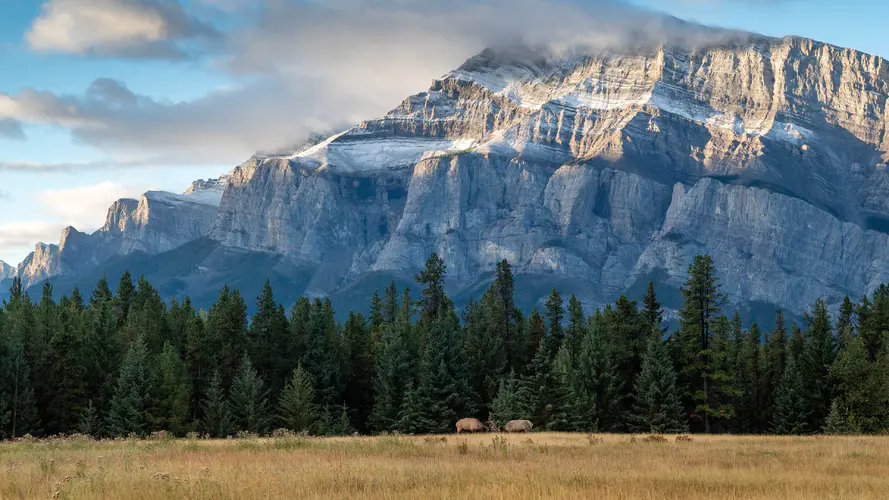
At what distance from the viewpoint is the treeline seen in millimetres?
77625

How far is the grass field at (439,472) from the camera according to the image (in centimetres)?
1891

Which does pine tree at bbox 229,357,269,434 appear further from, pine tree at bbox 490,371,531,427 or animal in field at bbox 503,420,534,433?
animal in field at bbox 503,420,534,433

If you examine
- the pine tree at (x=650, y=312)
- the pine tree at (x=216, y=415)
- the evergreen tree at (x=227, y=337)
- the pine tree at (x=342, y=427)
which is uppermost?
the pine tree at (x=650, y=312)

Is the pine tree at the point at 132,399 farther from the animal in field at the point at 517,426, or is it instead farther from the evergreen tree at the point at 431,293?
the evergreen tree at the point at 431,293

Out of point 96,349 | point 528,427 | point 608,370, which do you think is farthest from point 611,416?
point 96,349

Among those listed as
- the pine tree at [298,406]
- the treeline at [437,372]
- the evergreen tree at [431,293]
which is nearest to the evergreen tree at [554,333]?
the treeline at [437,372]

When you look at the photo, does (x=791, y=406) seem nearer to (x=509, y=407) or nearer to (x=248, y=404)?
(x=509, y=407)

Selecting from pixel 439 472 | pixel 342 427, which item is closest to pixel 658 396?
pixel 342 427

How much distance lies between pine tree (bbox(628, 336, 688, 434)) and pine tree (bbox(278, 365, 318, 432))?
95.3ft

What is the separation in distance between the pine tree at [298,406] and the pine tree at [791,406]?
146ft

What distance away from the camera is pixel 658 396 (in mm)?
79875

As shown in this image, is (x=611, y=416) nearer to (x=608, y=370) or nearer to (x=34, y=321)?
(x=608, y=370)

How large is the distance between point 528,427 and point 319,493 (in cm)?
3702

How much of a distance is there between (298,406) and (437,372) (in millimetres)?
13856
